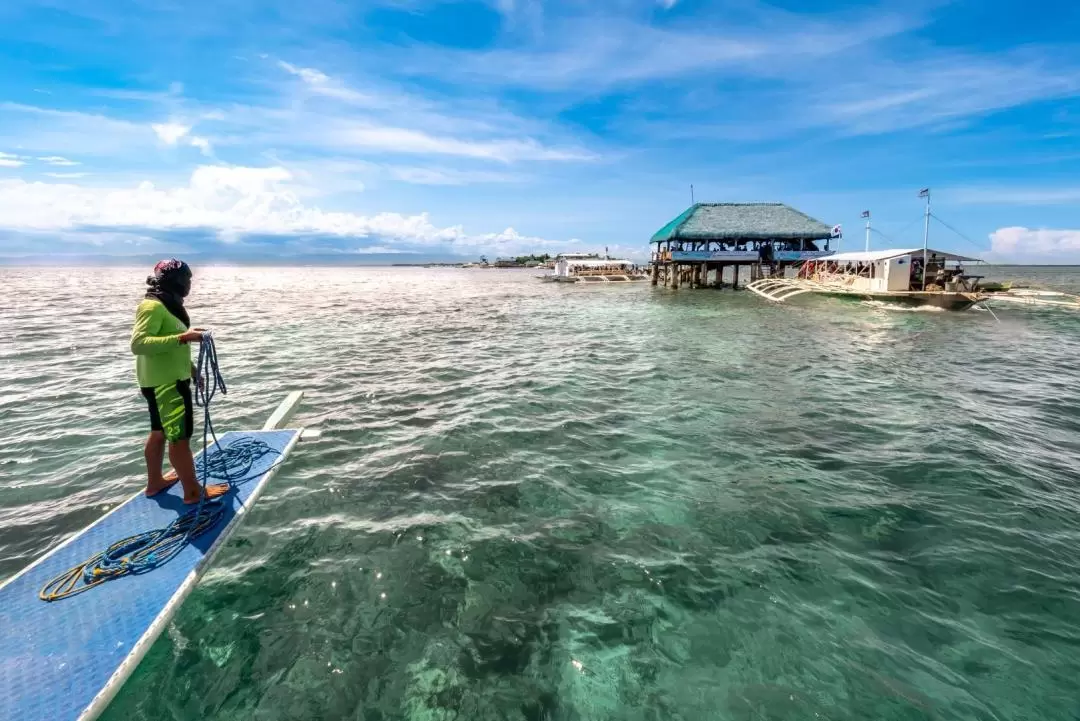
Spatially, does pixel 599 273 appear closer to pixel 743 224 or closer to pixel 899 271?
pixel 743 224

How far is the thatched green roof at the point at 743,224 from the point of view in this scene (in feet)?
160

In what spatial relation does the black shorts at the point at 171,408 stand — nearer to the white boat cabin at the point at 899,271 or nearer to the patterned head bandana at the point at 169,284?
the patterned head bandana at the point at 169,284

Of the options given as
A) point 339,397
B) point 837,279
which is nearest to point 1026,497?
point 339,397

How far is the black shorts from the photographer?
525cm

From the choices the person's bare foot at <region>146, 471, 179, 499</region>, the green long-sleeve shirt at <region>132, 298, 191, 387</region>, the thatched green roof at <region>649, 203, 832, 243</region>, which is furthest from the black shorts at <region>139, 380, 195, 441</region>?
the thatched green roof at <region>649, 203, 832, 243</region>

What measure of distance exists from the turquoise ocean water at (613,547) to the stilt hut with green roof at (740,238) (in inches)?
1508

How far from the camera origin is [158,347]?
4895mm

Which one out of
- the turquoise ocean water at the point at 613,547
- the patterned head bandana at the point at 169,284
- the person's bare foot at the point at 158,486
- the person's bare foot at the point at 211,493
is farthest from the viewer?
the person's bare foot at the point at 158,486

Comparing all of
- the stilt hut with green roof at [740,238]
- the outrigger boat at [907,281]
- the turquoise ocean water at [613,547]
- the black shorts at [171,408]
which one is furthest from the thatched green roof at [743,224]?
the black shorts at [171,408]

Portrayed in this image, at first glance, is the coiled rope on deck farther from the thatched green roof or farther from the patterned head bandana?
the thatched green roof

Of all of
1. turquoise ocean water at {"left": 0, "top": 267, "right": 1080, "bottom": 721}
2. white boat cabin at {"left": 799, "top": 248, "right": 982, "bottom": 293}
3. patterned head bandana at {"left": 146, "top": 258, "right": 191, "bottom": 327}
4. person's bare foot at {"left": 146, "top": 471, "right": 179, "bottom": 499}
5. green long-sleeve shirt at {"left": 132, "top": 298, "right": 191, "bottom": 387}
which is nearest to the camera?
turquoise ocean water at {"left": 0, "top": 267, "right": 1080, "bottom": 721}

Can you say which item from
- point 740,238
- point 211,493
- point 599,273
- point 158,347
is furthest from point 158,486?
point 599,273

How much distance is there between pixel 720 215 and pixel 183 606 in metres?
55.4

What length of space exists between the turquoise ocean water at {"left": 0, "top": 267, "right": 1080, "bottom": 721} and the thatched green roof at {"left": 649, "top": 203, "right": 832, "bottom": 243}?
3835cm
